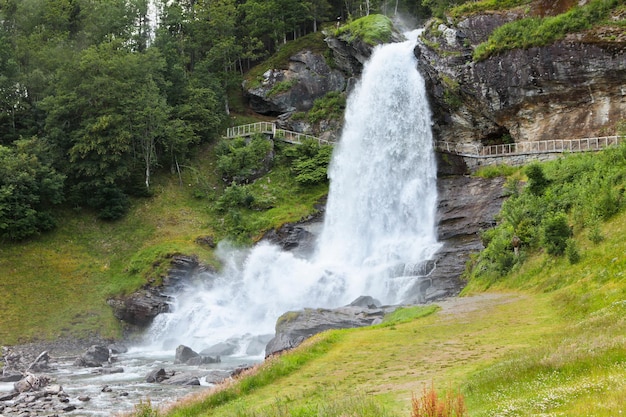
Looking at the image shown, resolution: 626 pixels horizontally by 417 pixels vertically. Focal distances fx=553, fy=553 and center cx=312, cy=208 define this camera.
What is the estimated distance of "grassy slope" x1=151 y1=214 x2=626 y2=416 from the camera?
716cm

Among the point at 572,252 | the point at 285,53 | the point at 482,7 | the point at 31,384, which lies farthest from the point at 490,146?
the point at 31,384

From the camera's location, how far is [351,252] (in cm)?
3625

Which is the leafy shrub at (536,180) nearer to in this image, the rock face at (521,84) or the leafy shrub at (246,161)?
the rock face at (521,84)

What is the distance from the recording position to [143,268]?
1398 inches

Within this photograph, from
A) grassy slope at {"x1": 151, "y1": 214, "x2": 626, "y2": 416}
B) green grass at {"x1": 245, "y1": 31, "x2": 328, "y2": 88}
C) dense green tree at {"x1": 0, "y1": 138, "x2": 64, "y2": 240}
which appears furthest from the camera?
green grass at {"x1": 245, "y1": 31, "x2": 328, "y2": 88}

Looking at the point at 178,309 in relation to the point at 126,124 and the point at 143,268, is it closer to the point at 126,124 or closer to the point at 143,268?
the point at 143,268

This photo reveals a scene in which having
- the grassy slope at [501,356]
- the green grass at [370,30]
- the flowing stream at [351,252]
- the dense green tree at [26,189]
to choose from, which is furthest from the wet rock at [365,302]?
the green grass at [370,30]

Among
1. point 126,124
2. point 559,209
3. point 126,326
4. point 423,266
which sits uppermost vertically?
point 126,124

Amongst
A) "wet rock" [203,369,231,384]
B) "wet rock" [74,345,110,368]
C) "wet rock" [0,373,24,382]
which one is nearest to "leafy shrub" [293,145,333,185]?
"wet rock" [74,345,110,368]

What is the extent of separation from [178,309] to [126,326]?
3.25 meters

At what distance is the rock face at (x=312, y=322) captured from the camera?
21578mm

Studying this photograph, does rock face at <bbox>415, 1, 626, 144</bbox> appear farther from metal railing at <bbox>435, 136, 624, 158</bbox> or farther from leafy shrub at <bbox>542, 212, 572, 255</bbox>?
leafy shrub at <bbox>542, 212, 572, 255</bbox>

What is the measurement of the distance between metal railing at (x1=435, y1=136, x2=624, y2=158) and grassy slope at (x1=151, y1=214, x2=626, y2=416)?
15.0 meters

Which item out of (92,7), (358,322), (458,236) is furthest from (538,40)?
(92,7)
